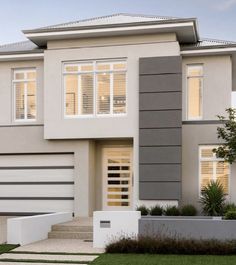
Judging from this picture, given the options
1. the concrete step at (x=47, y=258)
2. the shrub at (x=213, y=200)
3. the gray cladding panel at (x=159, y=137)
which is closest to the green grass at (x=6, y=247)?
the concrete step at (x=47, y=258)

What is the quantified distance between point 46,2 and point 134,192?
7.15 meters

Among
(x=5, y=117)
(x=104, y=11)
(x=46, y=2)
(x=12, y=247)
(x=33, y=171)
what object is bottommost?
(x=12, y=247)

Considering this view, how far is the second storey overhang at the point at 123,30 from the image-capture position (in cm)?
1820

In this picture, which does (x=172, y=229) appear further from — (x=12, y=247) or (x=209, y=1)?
(x=209, y=1)

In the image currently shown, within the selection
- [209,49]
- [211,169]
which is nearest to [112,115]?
[211,169]

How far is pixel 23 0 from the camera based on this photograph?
59.0ft

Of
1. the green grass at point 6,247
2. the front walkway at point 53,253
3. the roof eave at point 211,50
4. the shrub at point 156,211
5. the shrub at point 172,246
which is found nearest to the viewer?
the front walkway at point 53,253

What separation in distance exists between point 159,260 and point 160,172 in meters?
6.55

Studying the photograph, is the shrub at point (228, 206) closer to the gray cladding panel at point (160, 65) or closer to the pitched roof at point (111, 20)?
the gray cladding panel at point (160, 65)

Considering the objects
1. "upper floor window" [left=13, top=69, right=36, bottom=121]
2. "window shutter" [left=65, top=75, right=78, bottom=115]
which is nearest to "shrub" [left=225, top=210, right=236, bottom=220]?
"window shutter" [left=65, top=75, right=78, bottom=115]

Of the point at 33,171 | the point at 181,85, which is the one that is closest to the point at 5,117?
the point at 33,171

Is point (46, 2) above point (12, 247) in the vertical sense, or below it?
above

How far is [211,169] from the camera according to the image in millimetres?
18875

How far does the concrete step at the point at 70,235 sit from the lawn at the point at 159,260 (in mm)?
3114
